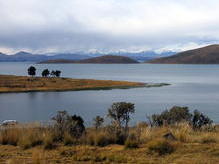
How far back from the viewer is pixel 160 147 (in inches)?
337

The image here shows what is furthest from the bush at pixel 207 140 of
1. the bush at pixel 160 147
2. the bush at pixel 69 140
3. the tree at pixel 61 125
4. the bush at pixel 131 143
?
the tree at pixel 61 125

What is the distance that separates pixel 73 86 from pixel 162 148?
74.6m

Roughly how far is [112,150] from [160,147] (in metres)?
1.27

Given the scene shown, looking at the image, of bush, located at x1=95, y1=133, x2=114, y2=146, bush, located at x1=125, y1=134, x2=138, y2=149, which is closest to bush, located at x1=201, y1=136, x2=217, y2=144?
bush, located at x1=125, y1=134, x2=138, y2=149

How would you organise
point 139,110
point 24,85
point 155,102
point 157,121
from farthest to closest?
point 24,85, point 155,102, point 139,110, point 157,121

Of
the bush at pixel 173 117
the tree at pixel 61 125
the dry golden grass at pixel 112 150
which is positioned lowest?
the bush at pixel 173 117

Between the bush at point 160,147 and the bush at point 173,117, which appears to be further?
the bush at point 173,117

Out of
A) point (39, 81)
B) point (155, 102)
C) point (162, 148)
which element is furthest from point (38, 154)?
point (39, 81)

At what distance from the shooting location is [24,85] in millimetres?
80938

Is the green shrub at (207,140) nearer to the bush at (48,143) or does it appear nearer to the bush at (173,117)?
the bush at (48,143)

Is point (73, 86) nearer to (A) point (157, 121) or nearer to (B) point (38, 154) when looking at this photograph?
(A) point (157, 121)

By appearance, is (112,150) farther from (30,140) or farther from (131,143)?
(30,140)

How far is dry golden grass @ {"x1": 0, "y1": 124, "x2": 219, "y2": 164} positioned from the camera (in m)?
7.74

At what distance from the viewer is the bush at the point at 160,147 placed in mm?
8508
